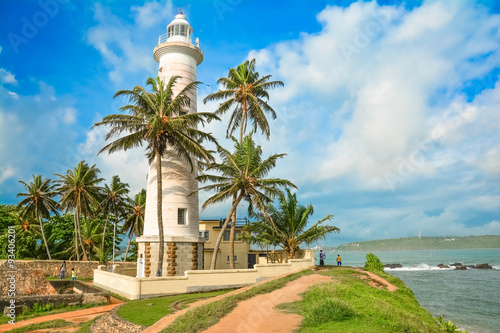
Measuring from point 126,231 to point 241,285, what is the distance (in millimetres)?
23812

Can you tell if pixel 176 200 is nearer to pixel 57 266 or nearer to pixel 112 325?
pixel 112 325

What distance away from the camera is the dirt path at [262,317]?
34.8ft

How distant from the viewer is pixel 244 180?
25172 millimetres

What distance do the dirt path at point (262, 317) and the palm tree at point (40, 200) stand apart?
A: 34.5 m

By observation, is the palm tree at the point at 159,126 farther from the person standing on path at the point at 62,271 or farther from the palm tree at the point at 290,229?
the person standing on path at the point at 62,271

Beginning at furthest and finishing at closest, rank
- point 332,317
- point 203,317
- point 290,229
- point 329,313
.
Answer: point 290,229
point 203,317
point 329,313
point 332,317

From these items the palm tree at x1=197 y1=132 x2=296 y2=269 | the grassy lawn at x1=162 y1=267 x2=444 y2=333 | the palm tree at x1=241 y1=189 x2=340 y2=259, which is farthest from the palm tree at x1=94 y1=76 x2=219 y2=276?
the grassy lawn at x1=162 y1=267 x2=444 y2=333

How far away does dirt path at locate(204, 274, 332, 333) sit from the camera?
10.6m

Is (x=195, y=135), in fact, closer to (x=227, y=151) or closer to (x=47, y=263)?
(x=227, y=151)

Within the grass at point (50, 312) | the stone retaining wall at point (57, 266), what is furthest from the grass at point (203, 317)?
the stone retaining wall at point (57, 266)

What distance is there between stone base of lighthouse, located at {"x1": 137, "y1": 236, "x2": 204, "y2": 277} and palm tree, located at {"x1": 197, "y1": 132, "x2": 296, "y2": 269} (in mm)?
2078

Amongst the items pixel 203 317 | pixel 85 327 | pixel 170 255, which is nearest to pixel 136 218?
pixel 170 255

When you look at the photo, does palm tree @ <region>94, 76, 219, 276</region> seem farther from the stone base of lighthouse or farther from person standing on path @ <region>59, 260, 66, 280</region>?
person standing on path @ <region>59, 260, 66, 280</region>

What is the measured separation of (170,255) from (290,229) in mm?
9509
